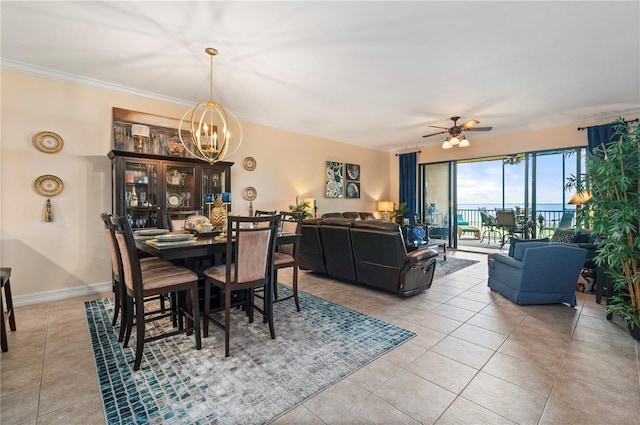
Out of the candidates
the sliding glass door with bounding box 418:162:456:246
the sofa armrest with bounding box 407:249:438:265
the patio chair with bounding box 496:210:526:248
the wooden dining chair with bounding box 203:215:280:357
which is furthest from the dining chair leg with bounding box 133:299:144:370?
the patio chair with bounding box 496:210:526:248

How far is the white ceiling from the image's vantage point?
92.0 inches

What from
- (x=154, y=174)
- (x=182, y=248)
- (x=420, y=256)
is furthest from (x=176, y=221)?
(x=420, y=256)

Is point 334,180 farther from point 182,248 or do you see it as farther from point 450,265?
point 182,248

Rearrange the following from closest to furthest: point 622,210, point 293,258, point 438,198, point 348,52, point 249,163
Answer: point 622,210
point 348,52
point 293,258
point 249,163
point 438,198

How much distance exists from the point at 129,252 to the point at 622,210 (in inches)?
159

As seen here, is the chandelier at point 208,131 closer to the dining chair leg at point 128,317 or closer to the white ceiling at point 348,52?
the white ceiling at point 348,52

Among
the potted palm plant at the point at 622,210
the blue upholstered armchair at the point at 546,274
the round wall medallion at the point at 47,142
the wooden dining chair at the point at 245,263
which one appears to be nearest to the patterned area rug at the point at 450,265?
the blue upholstered armchair at the point at 546,274

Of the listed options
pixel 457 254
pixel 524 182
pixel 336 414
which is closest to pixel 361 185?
pixel 457 254

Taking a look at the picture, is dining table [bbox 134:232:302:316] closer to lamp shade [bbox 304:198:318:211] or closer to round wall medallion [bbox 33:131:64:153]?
round wall medallion [bbox 33:131:64:153]

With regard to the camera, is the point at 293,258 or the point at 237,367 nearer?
the point at 237,367

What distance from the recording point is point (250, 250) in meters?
2.30

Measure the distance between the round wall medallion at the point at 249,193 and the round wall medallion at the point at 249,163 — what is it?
36cm

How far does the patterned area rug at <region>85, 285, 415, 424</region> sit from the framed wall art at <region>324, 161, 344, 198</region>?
4143 mm

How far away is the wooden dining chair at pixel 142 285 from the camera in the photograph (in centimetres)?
201
